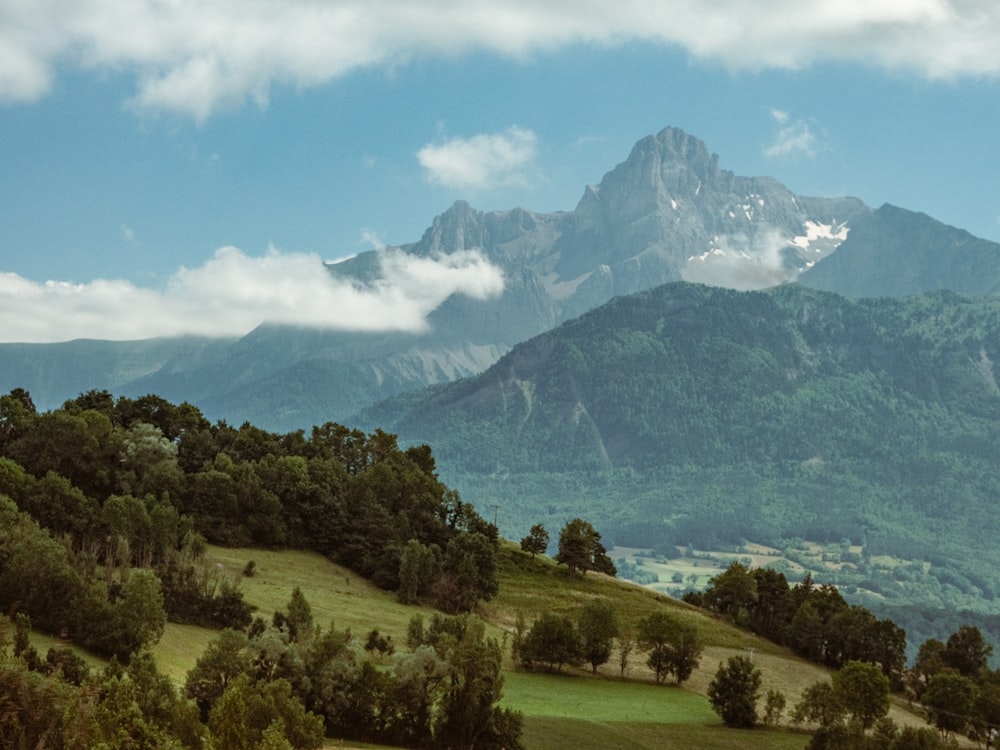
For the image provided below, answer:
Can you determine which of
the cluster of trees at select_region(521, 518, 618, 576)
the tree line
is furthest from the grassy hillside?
the tree line

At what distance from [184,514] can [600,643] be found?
54.6 metres

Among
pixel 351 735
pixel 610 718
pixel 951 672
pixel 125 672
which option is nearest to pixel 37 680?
pixel 125 672

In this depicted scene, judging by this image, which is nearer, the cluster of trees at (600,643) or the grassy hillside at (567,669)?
the grassy hillside at (567,669)

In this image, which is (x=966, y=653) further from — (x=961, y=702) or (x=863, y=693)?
(x=863, y=693)

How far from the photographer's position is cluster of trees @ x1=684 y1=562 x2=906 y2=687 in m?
137

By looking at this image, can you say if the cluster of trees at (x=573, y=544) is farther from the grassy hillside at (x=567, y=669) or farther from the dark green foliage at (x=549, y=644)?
the dark green foliage at (x=549, y=644)

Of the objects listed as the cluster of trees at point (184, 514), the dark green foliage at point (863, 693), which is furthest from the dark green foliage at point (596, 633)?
the dark green foliage at point (863, 693)

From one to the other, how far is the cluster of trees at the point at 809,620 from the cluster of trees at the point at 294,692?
70.0 m

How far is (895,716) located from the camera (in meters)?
111

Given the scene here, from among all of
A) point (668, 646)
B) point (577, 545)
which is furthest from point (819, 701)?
point (577, 545)

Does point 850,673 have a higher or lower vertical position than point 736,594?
lower

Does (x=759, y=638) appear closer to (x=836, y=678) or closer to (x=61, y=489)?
(x=836, y=678)

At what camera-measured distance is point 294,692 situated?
6731 cm

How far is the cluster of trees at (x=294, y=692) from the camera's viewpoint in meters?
51.2
